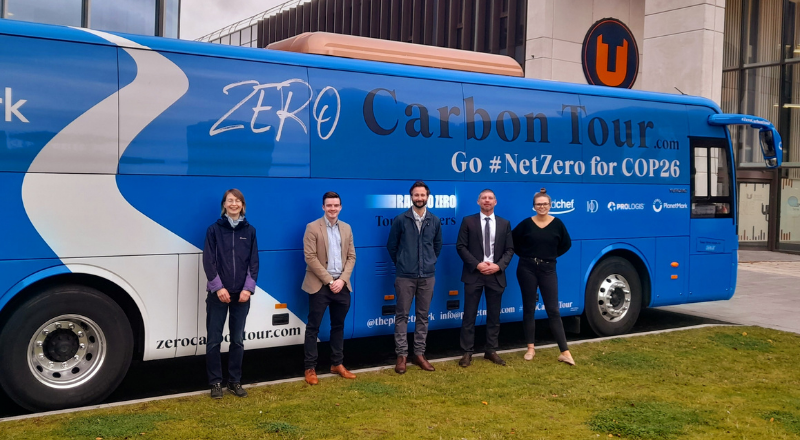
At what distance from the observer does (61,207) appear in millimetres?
6090

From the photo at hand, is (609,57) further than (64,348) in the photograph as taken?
Yes

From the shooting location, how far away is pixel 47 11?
1295 centimetres

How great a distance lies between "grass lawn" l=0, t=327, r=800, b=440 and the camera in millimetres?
5598

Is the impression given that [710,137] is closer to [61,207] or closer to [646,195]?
[646,195]

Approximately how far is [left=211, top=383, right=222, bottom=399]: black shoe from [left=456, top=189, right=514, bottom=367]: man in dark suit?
2624mm

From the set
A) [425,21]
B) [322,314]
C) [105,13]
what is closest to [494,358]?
[322,314]

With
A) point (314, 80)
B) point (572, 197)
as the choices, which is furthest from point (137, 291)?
point (572, 197)

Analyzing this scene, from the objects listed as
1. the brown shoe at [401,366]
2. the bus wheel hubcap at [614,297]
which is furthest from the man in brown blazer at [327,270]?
the bus wheel hubcap at [614,297]

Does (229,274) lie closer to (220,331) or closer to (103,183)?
(220,331)

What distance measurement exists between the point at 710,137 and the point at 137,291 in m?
8.02

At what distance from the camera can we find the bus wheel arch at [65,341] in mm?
5969

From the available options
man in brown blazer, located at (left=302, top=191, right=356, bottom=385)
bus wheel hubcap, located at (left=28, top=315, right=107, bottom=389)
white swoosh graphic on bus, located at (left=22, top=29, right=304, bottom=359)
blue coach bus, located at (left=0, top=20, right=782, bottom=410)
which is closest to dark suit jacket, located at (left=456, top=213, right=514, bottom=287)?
blue coach bus, located at (left=0, top=20, right=782, bottom=410)

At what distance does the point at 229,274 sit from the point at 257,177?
1077mm

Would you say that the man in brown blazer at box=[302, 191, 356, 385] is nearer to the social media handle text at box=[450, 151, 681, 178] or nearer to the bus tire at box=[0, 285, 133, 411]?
the bus tire at box=[0, 285, 133, 411]
